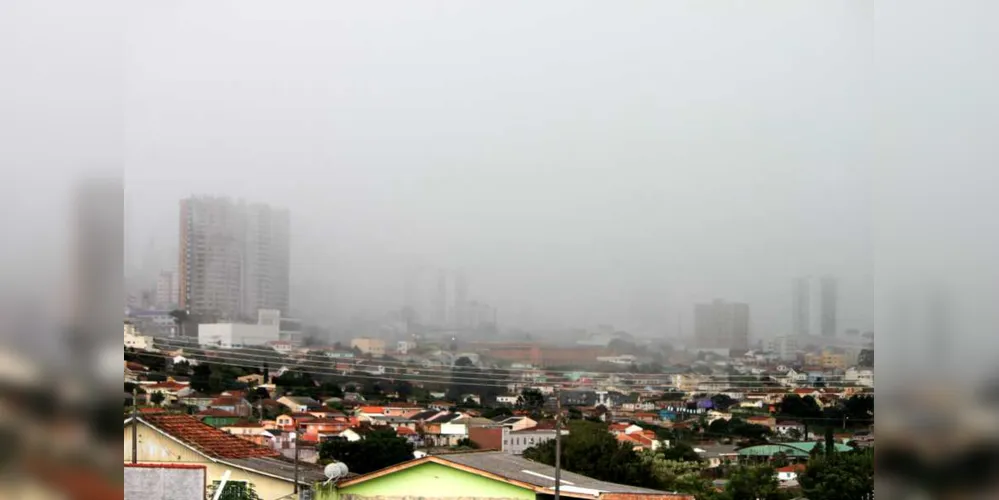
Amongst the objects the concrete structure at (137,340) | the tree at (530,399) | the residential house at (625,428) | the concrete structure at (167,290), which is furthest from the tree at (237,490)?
the residential house at (625,428)

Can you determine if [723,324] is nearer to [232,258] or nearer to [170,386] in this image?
[232,258]

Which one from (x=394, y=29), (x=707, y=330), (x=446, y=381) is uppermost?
(x=394, y=29)

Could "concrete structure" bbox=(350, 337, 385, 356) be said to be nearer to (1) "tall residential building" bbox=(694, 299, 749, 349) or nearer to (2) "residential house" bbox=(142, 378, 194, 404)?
(2) "residential house" bbox=(142, 378, 194, 404)

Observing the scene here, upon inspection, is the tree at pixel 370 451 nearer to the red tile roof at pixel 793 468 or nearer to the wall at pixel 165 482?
the wall at pixel 165 482

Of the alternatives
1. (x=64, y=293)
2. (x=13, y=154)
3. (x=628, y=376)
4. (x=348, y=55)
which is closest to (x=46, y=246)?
(x=64, y=293)

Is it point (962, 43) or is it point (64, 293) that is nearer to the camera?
point (962, 43)

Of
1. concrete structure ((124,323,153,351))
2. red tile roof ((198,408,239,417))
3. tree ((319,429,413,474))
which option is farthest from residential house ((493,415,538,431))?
concrete structure ((124,323,153,351))

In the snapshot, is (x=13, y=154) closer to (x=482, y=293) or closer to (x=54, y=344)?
(x=54, y=344)
